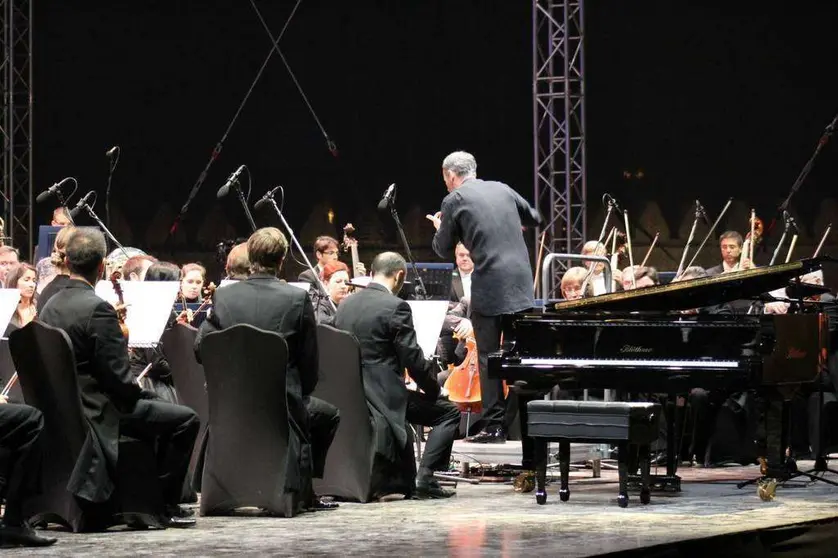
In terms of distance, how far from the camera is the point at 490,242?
721cm

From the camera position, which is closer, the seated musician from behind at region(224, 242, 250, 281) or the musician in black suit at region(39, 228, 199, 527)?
the musician in black suit at region(39, 228, 199, 527)

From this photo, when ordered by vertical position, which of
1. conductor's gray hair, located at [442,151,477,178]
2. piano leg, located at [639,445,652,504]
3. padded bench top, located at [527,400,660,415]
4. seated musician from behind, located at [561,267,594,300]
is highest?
conductor's gray hair, located at [442,151,477,178]

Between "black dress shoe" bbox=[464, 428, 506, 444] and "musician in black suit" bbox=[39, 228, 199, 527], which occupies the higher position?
"musician in black suit" bbox=[39, 228, 199, 527]

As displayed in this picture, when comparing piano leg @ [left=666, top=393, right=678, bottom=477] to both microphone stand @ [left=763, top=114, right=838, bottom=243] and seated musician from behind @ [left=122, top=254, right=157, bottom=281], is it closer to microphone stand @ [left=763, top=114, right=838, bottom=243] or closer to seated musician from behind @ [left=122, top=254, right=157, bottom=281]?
seated musician from behind @ [left=122, top=254, right=157, bottom=281]

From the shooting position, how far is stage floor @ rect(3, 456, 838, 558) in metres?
4.82

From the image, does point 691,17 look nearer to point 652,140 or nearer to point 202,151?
point 652,140

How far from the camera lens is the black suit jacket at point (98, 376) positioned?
5113 millimetres

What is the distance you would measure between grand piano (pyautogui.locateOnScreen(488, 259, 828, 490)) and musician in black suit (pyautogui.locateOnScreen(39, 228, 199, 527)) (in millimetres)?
1898

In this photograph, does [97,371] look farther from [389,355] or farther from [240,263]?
[389,355]

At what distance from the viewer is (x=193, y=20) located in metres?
15.1

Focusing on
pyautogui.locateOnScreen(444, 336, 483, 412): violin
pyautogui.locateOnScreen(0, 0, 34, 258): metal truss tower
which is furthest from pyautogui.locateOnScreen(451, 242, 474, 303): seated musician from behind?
pyautogui.locateOnScreen(0, 0, 34, 258): metal truss tower

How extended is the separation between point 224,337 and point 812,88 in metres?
9.82

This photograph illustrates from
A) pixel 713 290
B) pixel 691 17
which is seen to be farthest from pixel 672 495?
pixel 691 17

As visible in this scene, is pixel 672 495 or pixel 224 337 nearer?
pixel 224 337
